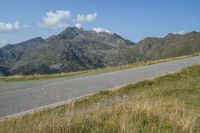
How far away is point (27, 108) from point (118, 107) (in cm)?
506

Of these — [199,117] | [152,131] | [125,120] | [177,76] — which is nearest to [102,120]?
[125,120]

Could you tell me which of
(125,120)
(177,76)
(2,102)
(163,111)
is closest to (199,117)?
(163,111)

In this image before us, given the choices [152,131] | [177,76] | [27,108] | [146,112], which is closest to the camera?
[152,131]

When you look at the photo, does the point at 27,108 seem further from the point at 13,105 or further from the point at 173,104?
the point at 173,104

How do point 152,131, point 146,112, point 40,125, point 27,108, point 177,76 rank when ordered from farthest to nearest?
point 177,76
point 27,108
point 146,112
point 152,131
point 40,125

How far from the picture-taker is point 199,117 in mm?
9383

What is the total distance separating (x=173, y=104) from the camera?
35.3ft

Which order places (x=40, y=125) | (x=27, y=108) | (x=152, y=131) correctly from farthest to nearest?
1. (x=27, y=108)
2. (x=152, y=131)
3. (x=40, y=125)

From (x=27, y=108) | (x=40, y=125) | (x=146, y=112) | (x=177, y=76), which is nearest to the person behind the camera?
(x=40, y=125)

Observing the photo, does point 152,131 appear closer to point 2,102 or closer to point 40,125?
point 40,125

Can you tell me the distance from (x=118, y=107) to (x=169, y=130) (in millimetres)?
1699

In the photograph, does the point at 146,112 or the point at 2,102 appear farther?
the point at 2,102

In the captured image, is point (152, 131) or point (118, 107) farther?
point (118, 107)

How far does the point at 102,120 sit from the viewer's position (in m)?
8.16
